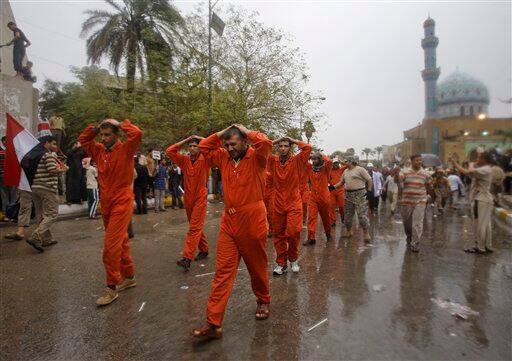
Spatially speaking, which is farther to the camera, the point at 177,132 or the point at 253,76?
the point at 253,76

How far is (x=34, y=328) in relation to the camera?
12.4 ft

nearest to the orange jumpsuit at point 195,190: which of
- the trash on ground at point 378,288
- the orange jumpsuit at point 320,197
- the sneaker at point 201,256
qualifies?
the sneaker at point 201,256

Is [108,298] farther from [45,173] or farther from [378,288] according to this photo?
[45,173]

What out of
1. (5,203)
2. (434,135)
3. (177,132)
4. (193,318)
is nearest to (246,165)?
(193,318)

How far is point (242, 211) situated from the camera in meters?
3.66

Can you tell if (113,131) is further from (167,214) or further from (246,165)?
(167,214)

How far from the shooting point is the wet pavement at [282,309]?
3297 millimetres

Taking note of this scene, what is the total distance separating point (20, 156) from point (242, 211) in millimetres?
5467

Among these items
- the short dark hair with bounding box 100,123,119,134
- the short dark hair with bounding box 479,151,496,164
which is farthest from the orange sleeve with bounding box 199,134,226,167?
the short dark hair with bounding box 479,151,496,164

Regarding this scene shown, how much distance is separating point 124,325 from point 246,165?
1.99 metres

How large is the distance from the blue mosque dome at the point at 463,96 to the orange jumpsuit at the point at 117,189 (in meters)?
73.0

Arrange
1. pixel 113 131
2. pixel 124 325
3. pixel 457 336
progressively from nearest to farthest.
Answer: pixel 457 336
pixel 124 325
pixel 113 131

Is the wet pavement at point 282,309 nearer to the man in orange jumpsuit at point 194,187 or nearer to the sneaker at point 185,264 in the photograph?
the sneaker at point 185,264

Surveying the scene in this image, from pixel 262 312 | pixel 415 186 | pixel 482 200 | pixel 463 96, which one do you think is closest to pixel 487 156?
pixel 482 200
